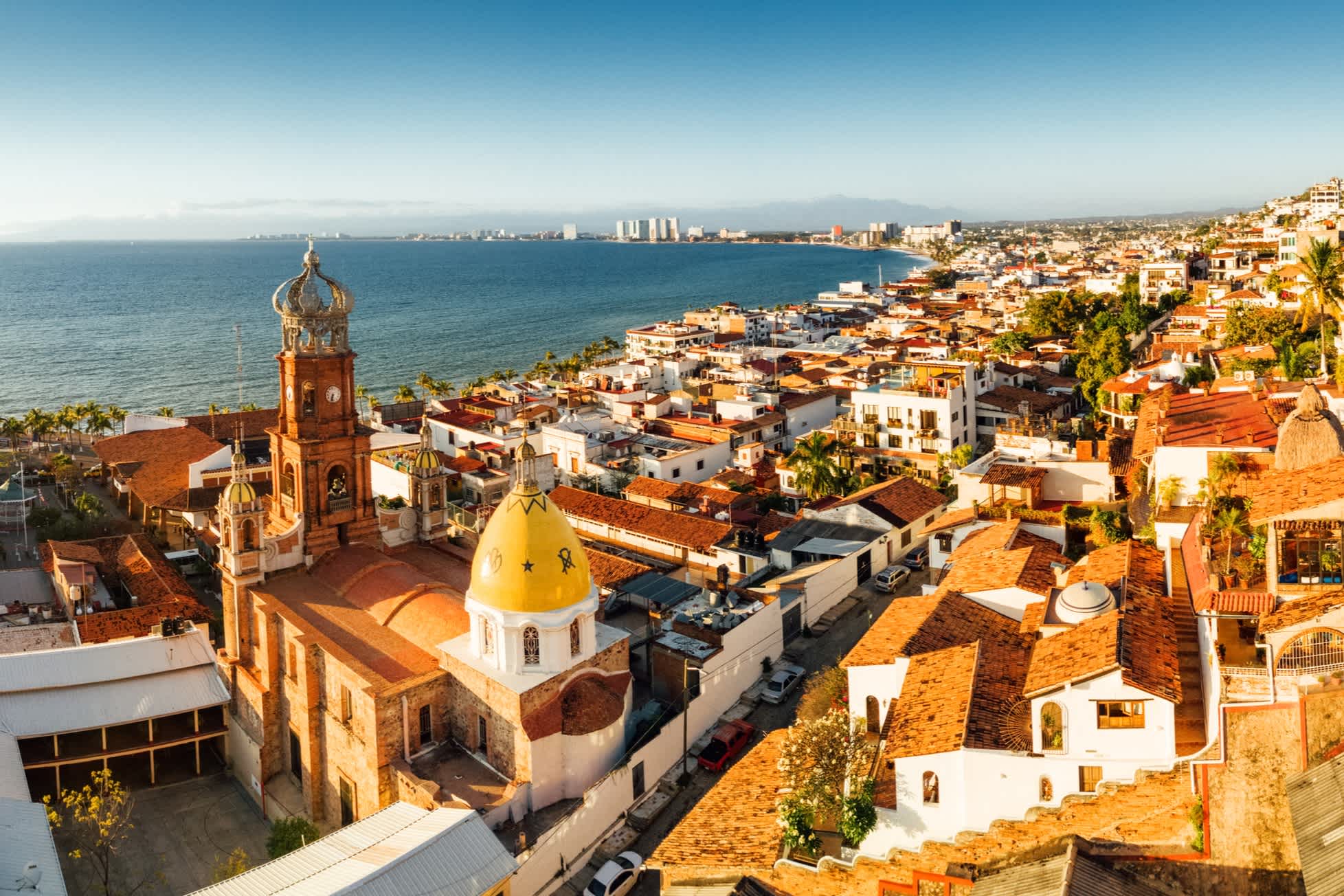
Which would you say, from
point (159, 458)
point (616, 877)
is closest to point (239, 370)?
point (159, 458)

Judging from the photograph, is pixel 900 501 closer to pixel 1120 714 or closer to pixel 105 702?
pixel 1120 714

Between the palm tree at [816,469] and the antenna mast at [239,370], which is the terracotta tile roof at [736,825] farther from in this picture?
the antenna mast at [239,370]

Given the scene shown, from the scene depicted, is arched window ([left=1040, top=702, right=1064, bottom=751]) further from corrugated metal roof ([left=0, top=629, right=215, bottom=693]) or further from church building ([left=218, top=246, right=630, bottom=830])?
corrugated metal roof ([left=0, top=629, right=215, bottom=693])

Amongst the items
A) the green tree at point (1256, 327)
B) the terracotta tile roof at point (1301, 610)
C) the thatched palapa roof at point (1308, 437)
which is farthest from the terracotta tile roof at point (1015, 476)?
→ the green tree at point (1256, 327)

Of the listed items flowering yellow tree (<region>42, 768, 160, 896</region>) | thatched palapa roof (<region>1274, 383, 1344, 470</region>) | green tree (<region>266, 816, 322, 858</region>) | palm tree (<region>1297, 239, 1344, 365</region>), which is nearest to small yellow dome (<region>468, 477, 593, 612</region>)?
green tree (<region>266, 816, 322, 858</region>)

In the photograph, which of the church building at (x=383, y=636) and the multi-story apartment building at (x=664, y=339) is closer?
the church building at (x=383, y=636)

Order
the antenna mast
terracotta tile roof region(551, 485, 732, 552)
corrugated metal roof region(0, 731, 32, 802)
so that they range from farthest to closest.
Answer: the antenna mast
terracotta tile roof region(551, 485, 732, 552)
corrugated metal roof region(0, 731, 32, 802)

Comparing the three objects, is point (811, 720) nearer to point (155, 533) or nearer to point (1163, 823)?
point (1163, 823)

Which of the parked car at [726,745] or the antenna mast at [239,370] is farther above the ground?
the antenna mast at [239,370]
